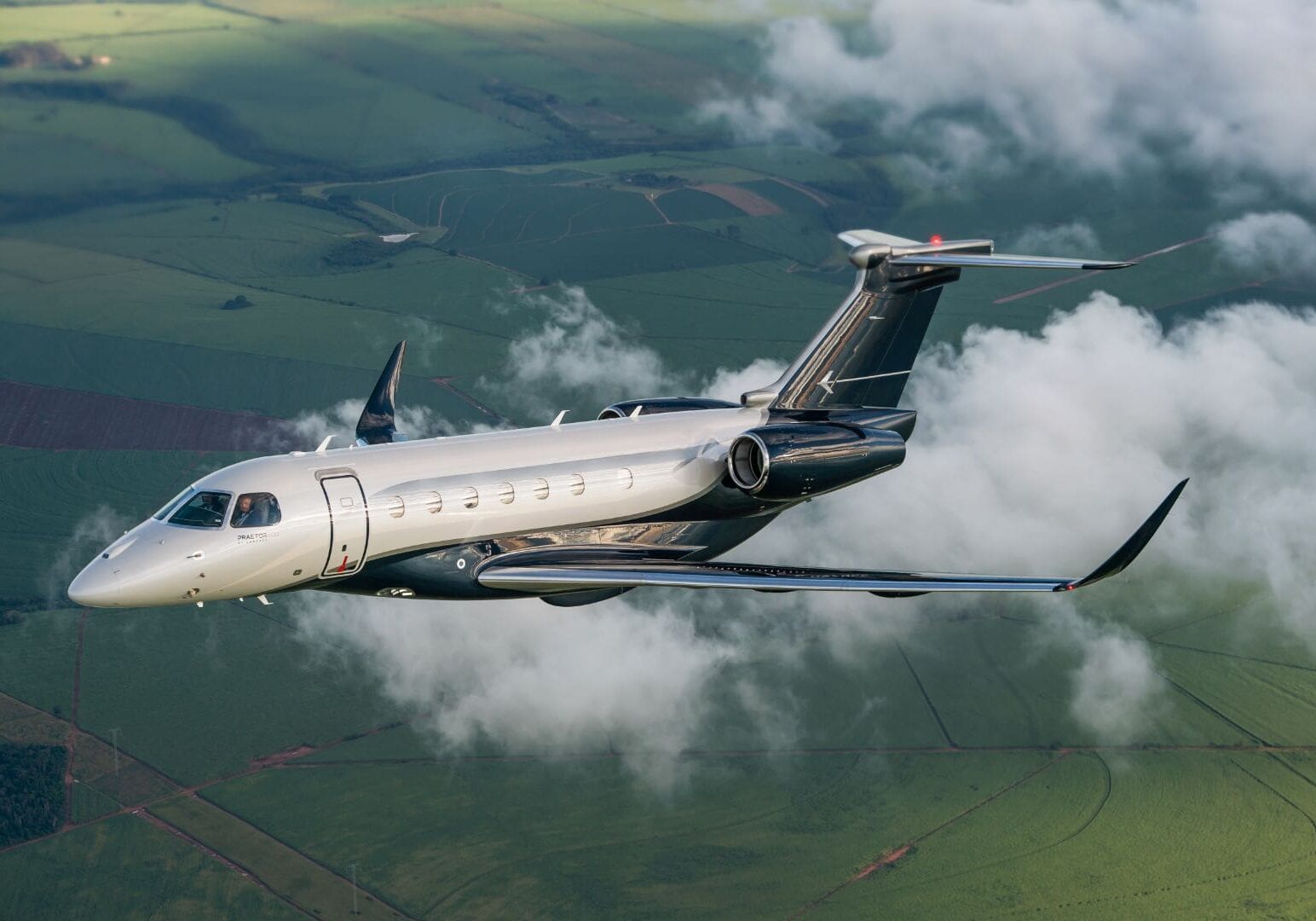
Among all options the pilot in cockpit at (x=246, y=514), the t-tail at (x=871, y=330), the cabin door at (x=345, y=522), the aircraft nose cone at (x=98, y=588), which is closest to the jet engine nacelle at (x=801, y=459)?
the t-tail at (x=871, y=330)

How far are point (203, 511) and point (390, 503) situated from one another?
4498 millimetres

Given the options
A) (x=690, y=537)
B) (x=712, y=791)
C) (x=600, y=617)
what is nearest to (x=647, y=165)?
(x=600, y=617)

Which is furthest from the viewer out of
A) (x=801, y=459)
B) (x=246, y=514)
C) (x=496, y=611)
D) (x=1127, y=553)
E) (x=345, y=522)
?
(x=496, y=611)

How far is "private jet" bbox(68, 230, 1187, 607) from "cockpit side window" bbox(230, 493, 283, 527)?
1.2 inches

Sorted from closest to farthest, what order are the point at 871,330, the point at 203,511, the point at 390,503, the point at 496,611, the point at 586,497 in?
the point at 203,511
the point at 390,503
the point at 586,497
the point at 871,330
the point at 496,611

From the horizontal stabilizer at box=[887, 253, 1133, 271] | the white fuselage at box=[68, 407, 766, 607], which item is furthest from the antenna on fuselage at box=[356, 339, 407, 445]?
the horizontal stabilizer at box=[887, 253, 1133, 271]

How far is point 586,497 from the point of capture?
133 ft

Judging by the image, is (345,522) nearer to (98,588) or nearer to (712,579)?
(98,588)

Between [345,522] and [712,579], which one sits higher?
[345,522]

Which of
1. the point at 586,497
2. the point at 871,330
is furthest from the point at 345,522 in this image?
the point at 871,330

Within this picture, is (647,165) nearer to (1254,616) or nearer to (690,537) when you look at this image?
(1254,616)

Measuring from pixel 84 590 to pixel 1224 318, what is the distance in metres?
150

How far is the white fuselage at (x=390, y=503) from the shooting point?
36.1 m

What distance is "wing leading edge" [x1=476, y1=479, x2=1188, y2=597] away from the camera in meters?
37.8
